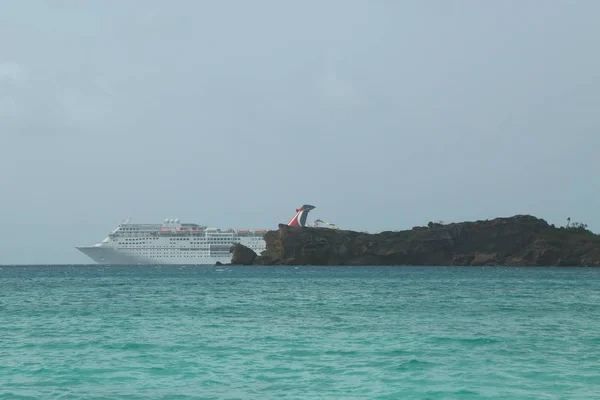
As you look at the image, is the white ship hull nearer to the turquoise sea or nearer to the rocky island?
the rocky island

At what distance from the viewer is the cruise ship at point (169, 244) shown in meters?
128

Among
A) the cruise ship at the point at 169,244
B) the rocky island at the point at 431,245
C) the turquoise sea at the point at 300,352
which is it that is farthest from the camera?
the cruise ship at the point at 169,244

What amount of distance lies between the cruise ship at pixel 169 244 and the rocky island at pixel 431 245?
13.2 meters

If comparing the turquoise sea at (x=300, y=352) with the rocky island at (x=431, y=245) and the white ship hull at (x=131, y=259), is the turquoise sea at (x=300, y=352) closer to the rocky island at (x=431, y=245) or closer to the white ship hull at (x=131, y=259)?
the rocky island at (x=431, y=245)

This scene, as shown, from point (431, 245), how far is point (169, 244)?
4698 centimetres

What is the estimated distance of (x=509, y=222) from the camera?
109312 mm

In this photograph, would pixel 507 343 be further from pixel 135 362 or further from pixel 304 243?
pixel 304 243

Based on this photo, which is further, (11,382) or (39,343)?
(39,343)

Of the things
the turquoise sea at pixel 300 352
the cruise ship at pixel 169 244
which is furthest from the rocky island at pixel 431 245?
the turquoise sea at pixel 300 352

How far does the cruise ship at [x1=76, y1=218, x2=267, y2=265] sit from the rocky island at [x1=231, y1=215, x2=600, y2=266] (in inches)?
521

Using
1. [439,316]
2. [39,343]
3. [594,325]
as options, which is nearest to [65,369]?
[39,343]

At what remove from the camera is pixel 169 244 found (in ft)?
420

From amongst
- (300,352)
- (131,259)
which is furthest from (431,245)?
(300,352)

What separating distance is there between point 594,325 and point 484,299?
11.8 metres
